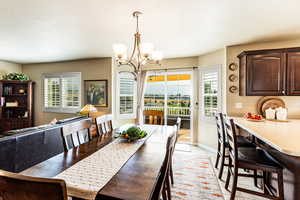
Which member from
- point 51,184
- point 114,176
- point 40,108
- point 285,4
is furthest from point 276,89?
point 40,108

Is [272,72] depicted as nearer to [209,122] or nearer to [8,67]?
[209,122]

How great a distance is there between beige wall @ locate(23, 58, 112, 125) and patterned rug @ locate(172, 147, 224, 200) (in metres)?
2.56

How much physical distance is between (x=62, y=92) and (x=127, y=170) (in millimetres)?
4640

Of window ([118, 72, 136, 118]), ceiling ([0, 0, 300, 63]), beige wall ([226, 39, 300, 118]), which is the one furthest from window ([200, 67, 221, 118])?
window ([118, 72, 136, 118])

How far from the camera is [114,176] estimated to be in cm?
105

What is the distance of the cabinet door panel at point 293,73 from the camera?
103 inches

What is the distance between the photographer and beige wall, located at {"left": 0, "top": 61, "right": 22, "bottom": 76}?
4758 millimetres

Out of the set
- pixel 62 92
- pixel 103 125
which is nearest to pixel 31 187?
pixel 103 125

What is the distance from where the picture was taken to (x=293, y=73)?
8.64 feet

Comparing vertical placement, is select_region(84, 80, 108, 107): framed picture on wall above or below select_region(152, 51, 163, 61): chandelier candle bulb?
below

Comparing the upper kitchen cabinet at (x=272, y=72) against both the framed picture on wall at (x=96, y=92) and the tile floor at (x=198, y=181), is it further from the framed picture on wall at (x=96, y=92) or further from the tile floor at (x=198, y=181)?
the framed picture on wall at (x=96, y=92)

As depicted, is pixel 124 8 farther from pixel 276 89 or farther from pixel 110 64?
pixel 276 89

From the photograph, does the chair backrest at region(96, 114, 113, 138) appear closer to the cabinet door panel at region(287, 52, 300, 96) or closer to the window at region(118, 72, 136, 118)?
the window at region(118, 72, 136, 118)

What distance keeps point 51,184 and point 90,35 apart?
2.79m
